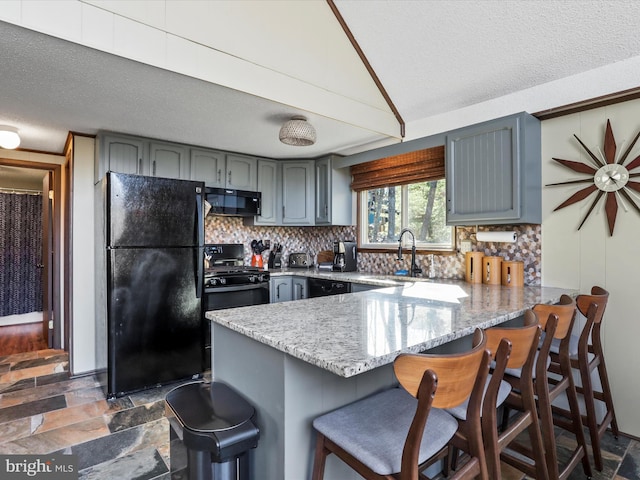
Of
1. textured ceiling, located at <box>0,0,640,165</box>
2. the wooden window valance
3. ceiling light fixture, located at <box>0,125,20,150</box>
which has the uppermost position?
textured ceiling, located at <box>0,0,640,165</box>

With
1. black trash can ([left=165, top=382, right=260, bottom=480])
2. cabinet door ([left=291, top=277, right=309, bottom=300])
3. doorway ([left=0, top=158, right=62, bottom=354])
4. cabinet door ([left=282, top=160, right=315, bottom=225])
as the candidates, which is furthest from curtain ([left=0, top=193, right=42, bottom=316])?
black trash can ([left=165, top=382, right=260, bottom=480])

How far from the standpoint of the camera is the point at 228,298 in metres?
3.36

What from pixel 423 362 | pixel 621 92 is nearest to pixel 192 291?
pixel 423 362

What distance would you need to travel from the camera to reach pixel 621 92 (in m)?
2.17

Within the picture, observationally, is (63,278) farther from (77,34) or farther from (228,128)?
(77,34)

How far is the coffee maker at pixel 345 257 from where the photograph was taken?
3938 mm

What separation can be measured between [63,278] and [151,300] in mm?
1722

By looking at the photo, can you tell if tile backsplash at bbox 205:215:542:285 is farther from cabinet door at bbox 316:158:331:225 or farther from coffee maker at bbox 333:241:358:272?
cabinet door at bbox 316:158:331:225

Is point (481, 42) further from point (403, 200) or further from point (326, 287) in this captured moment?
point (326, 287)

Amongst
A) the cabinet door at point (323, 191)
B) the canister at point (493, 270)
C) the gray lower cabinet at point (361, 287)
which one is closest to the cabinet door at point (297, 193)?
the cabinet door at point (323, 191)

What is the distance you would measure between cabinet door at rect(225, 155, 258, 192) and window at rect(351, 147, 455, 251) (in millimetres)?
1156

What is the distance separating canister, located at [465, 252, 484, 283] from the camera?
9.34 feet

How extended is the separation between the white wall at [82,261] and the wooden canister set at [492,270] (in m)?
3.41

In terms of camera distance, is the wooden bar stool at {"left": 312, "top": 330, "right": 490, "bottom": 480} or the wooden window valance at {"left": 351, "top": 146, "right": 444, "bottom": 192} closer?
the wooden bar stool at {"left": 312, "top": 330, "right": 490, "bottom": 480}
